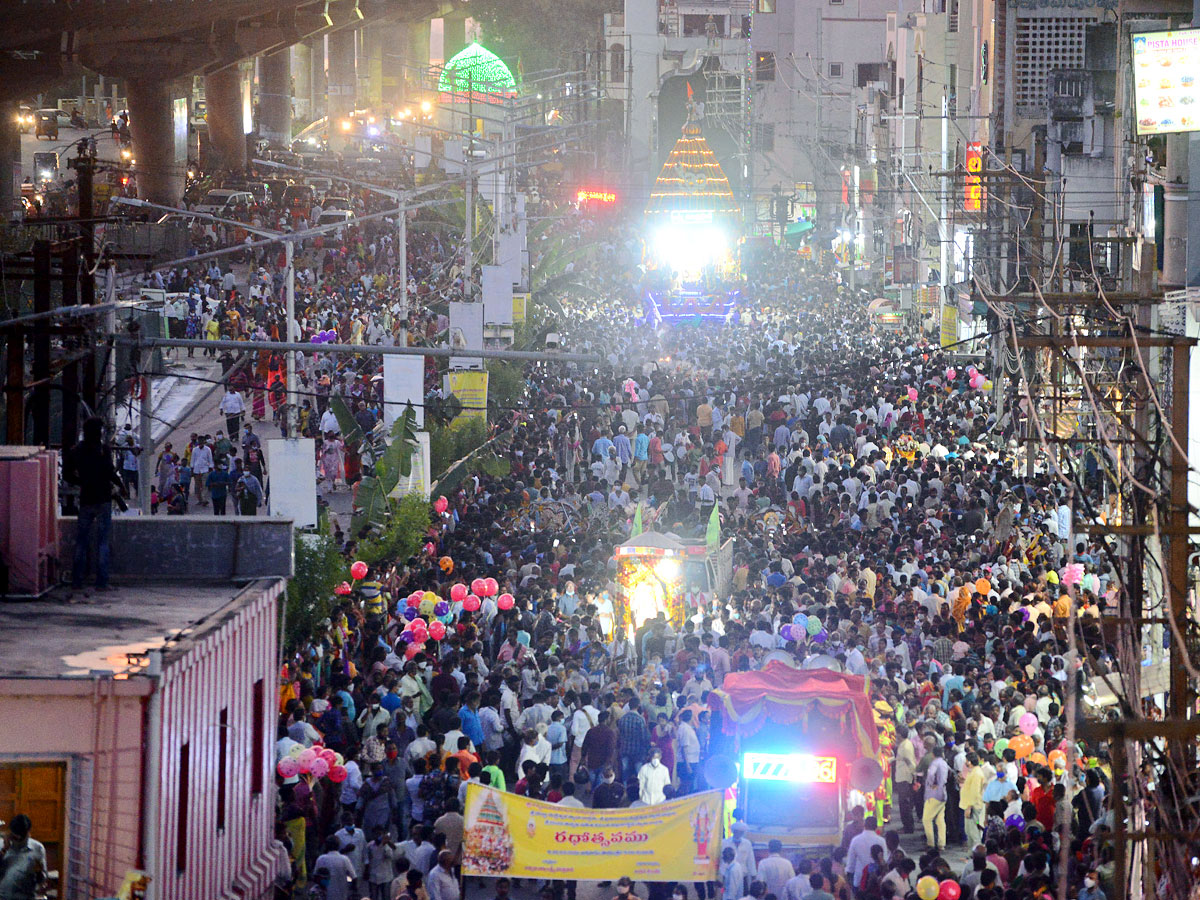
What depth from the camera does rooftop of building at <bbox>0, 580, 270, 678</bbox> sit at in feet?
34.8

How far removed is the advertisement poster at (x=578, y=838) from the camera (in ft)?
38.9

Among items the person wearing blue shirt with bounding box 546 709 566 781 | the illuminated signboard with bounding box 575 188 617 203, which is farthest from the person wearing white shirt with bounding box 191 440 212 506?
the illuminated signboard with bounding box 575 188 617 203

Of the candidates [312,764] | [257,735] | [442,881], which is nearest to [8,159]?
[312,764]

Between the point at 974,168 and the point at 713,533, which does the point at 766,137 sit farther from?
the point at 713,533

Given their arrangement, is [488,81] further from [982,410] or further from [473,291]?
[982,410]

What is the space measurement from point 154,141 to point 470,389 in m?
24.8

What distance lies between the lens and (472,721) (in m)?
14.4

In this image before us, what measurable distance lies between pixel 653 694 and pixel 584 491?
1014 cm

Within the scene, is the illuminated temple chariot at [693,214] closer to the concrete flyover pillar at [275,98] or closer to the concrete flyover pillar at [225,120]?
the concrete flyover pillar at [225,120]

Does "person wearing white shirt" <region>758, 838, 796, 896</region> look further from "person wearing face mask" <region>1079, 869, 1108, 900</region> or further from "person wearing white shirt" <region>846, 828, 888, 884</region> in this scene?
"person wearing face mask" <region>1079, 869, 1108, 900</region>

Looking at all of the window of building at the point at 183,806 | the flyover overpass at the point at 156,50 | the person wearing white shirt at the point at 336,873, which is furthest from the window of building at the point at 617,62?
the window of building at the point at 183,806

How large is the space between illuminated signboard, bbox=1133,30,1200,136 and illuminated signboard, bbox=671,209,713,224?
29.4m

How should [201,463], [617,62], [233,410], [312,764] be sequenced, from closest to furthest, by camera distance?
[312,764]
[201,463]
[233,410]
[617,62]

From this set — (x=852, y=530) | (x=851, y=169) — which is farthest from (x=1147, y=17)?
(x=851, y=169)
